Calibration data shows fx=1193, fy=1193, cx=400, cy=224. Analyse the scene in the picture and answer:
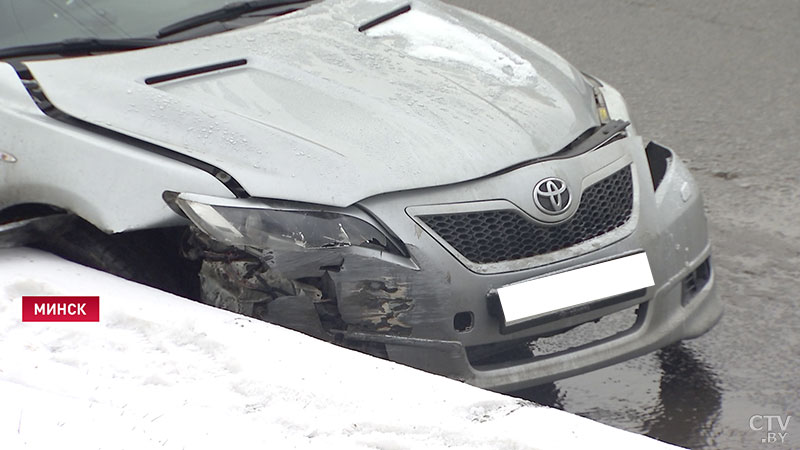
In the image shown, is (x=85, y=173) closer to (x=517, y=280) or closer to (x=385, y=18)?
(x=517, y=280)

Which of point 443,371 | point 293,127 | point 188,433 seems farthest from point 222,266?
point 188,433

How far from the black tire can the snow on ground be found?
278 millimetres

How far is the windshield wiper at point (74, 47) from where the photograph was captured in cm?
360

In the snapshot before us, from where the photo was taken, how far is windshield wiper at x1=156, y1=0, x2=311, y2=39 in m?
3.83

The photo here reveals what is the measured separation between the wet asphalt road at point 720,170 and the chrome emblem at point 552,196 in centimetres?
67

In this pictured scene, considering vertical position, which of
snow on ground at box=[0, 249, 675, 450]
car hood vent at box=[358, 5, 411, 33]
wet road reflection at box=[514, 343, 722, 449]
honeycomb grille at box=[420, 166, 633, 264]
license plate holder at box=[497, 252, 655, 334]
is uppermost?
car hood vent at box=[358, 5, 411, 33]

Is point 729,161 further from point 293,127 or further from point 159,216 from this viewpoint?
point 159,216

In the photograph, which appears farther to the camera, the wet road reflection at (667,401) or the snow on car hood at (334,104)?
the wet road reflection at (667,401)

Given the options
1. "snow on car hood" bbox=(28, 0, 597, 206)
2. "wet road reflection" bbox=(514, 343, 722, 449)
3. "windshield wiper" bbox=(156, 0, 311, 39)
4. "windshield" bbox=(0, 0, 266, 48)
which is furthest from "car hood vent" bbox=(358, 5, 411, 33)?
"wet road reflection" bbox=(514, 343, 722, 449)

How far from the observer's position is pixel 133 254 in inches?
132

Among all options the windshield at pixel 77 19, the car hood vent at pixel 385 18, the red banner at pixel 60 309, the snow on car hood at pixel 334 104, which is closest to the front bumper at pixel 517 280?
the snow on car hood at pixel 334 104

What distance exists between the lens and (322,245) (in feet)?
10.1

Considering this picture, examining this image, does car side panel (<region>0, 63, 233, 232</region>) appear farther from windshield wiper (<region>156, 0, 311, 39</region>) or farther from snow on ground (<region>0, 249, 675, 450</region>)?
windshield wiper (<region>156, 0, 311, 39</region>)

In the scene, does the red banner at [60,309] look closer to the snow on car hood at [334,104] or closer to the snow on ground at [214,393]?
the snow on ground at [214,393]
